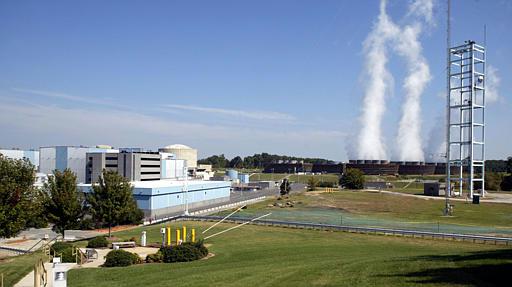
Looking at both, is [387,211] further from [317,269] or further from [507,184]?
[507,184]

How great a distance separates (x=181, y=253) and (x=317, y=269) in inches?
350

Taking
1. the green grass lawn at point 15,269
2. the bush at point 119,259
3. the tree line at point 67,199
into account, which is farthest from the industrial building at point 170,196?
the bush at point 119,259

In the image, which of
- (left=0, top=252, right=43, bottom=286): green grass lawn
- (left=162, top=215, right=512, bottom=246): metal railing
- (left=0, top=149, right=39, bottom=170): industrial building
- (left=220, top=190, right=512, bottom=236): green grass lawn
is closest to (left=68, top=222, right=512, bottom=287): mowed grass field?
(left=0, top=252, right=43, bottom=286): green grass lawn

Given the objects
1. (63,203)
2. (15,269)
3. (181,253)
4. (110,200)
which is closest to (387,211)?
(110,200)

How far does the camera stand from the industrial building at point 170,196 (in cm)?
7456

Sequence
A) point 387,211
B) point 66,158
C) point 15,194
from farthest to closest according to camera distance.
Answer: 1. point 66,158
2. point 387,211
3. point 15,194

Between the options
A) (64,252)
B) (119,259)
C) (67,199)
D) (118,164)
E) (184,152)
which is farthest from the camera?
(184,152)

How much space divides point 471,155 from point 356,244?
77.6m

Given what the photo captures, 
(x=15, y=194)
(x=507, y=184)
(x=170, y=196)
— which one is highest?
(x=15, y=194)

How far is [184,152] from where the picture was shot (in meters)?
154

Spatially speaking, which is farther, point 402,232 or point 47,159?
point 47,159

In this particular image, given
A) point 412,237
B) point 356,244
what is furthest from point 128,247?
point 412,237

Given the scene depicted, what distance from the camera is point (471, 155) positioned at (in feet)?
333

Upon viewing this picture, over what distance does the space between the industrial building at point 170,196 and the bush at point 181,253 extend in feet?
106
